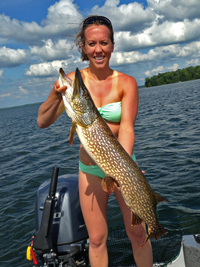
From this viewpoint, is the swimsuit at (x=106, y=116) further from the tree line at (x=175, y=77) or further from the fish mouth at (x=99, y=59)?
the tree line at (x=175, y=77)

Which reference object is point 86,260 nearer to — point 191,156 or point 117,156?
point 117,156

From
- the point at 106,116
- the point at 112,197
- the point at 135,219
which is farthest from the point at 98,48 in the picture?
the point at 112,197

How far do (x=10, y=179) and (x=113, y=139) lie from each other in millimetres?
8127

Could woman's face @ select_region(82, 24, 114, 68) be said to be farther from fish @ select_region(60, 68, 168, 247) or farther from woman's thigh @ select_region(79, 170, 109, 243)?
woman's thigh @ select_region(79, 170, 109, 243)

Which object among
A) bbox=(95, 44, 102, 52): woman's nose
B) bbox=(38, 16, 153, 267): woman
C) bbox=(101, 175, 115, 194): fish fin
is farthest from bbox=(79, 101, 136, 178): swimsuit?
bbox=(95, 44, 102, 52): woman's nose

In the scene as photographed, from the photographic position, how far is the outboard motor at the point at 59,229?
3027mm

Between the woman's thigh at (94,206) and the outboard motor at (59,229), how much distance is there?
61 cm

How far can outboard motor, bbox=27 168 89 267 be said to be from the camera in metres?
3.03

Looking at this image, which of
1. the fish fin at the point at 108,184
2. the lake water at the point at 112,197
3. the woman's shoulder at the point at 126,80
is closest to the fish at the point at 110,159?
the fish fin at the point at 108,184

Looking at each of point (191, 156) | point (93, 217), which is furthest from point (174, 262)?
point (191, 156)

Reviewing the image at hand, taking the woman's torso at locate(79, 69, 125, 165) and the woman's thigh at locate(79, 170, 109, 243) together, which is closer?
the woman's thigh at locate(79, 170, 109, 243)

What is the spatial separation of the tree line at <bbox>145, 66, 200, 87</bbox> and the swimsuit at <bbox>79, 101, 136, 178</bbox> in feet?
501

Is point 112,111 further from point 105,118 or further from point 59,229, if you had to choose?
point 59,229

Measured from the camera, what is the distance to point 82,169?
2840mm
